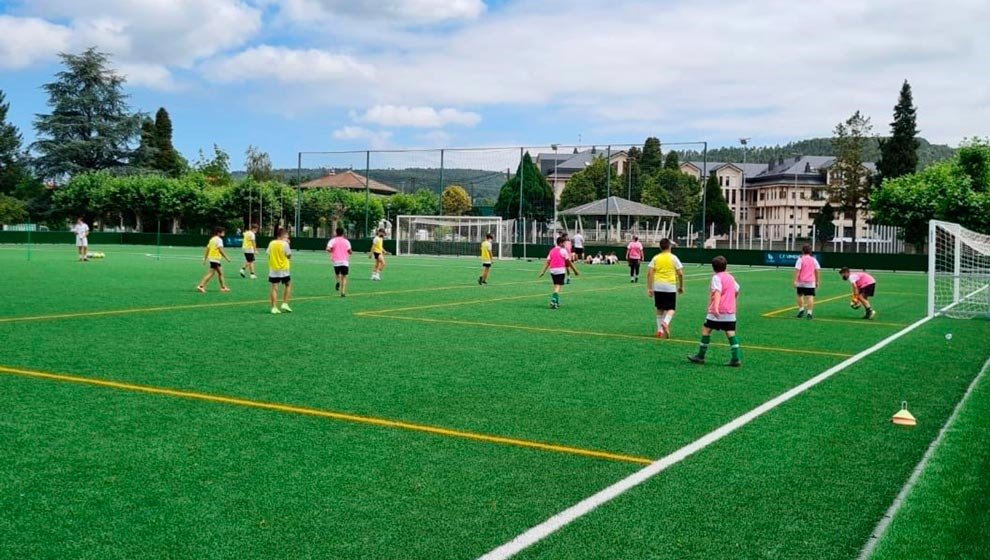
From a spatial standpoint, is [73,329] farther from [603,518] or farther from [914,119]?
[914,119]

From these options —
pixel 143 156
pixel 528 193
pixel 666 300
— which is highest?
pixel 143 156

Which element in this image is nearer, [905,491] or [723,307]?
[905,491]

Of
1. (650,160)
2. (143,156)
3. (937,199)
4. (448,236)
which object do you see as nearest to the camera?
(937,199)

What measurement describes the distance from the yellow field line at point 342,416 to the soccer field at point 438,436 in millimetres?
35

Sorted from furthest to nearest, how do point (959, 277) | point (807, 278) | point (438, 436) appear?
point (959, 277) < point (807, 278) < point (438, 436)

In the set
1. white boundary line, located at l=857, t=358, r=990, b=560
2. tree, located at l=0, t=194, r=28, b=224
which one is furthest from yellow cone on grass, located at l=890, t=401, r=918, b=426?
tree, located at l=0, t=194, r=28, b=224

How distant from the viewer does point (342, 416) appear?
855cm

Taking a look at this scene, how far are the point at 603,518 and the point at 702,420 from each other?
131 inches

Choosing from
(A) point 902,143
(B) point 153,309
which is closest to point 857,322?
(B) point 153,309

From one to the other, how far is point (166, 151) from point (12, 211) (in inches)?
851

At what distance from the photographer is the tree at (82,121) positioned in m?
84.7

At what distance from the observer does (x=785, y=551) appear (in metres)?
5.11

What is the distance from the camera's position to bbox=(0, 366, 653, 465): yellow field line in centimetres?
735

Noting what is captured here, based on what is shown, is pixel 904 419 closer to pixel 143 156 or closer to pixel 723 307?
pixel 723 307
